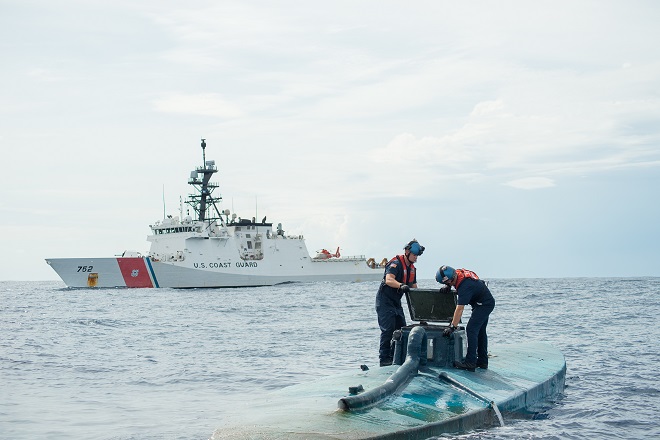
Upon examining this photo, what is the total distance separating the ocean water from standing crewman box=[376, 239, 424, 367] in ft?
7.23

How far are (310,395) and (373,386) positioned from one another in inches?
33.5

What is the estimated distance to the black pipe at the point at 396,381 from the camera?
8.77 metres

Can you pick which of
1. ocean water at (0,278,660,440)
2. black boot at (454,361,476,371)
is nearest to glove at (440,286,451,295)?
black boot at (454,361,476,371)

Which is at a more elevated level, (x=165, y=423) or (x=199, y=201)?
(x=199, y=201)

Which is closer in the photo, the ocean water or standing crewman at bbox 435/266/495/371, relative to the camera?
the ocean water

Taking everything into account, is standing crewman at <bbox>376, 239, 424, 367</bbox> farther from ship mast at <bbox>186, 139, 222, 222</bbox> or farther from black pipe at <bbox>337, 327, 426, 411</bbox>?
ship mast at <bbox>186, 139, 222, 222</bbox>

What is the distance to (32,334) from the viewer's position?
2608 centimetres

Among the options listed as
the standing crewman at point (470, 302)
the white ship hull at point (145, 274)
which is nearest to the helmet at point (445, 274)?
the standing crewman at point (470, 302)

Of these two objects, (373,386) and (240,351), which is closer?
(373,386)

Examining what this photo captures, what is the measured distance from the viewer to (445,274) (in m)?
11.4

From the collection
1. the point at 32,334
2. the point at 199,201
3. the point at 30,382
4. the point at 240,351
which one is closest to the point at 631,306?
the point at 240,351

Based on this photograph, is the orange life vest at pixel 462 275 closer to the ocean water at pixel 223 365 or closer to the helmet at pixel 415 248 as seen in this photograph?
the helmet at pixel 415 248

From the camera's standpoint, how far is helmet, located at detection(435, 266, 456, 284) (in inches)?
447

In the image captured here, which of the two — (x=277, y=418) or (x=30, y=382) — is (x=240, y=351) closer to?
(x=30, y=382)
